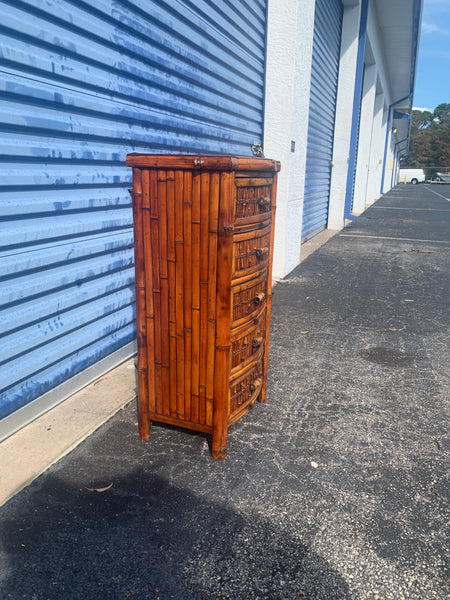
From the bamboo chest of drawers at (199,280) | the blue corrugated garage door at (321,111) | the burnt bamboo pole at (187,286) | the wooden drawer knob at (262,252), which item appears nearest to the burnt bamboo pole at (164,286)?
the bamboo chest of drawers at (199,280)

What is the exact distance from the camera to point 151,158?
252 cm

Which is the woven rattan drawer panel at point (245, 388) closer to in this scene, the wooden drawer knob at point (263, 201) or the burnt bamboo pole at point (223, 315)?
the burnt bamboo pole at point (223, 315)

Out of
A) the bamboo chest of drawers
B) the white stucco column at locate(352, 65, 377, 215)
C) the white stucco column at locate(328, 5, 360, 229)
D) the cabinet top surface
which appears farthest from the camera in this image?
the white stucco column at locate(352, 65, 377, 215)

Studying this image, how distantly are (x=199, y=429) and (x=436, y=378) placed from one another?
2.35m

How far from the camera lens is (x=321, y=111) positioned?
11352 millimetres

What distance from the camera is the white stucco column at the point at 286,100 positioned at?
21.9ft

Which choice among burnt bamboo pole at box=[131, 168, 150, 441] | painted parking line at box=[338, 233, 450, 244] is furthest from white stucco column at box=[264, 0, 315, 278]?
painted parking line at box=[338, 233, 450, 244]

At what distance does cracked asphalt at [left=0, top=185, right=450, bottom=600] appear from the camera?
195 cm

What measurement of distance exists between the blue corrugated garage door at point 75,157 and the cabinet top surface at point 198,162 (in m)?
0.76

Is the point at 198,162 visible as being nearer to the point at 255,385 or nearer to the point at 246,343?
the point at 246,343

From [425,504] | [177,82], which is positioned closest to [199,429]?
[425,504]

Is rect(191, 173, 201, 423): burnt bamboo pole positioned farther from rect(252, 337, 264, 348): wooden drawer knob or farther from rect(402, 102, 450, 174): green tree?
rect(402, 102, 450, 174): green tree

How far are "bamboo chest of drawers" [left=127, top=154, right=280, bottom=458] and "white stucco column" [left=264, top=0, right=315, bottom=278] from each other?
4.54m

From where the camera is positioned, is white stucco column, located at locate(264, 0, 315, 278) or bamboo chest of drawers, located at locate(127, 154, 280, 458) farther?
white stucco column, located at locate(264, 0, 315, 278)
